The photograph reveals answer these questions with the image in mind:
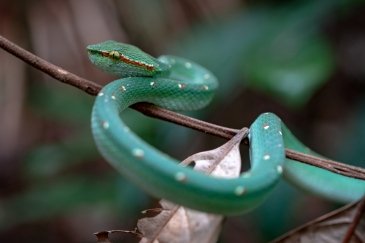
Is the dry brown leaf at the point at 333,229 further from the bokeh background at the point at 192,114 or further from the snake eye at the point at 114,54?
the bokeh background at the point at 192,114

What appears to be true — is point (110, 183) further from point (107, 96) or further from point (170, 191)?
point (170, 191)

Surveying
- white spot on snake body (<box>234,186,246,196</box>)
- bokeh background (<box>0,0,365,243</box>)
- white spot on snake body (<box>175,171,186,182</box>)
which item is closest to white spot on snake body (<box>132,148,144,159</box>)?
white spot on snake body (<box>175,171,186,182</box>)

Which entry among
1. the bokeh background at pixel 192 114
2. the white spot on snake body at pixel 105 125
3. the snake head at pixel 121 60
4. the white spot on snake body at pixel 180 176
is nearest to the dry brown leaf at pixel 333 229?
the white spot on snake body at pixel 180 176

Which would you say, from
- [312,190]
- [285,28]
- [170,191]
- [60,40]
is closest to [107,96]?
[170,191]

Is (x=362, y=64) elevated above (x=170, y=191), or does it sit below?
below

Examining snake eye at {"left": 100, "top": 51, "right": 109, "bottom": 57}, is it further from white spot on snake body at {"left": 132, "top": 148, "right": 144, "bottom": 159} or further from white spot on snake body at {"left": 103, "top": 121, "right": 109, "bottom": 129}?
white spot on snake body at {"left": 132, "top": 148, "right": 144, "bottom": 159}

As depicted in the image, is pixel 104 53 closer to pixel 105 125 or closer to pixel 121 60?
pixel 121 60
